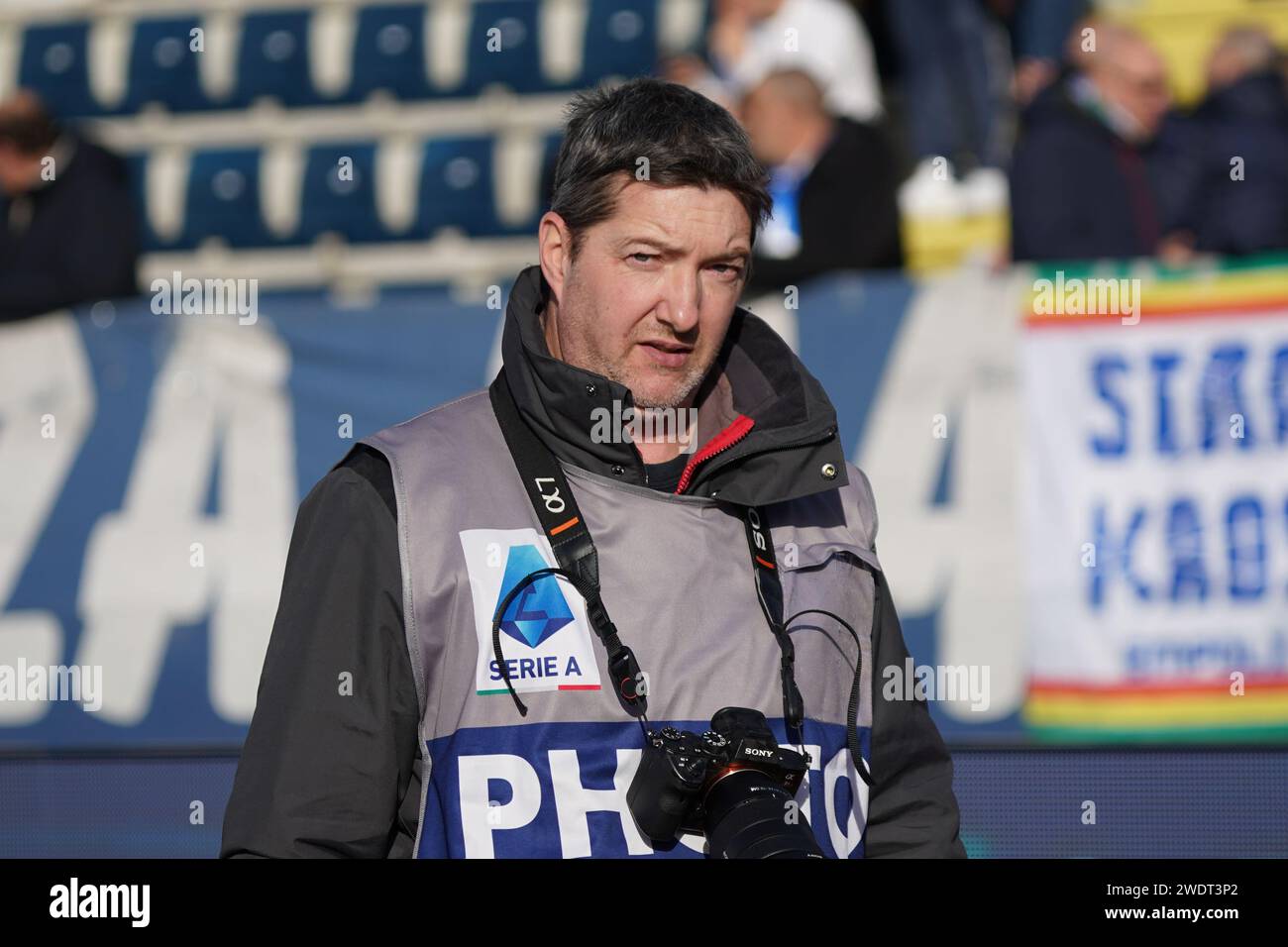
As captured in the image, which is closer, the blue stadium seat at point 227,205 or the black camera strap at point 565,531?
the black camera strap at point 565,531

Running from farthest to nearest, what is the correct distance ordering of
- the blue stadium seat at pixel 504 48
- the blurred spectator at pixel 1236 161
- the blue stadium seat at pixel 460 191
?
1. the blue stadium seat at pixel 504 48
2. the blue stadium seat at pixel 460 191
3. the blurred spectator at pixel 1236 161

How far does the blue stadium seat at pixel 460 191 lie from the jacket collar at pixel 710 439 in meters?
6.22

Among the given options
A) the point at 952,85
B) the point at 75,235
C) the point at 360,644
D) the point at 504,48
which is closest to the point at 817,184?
the point at 952,85

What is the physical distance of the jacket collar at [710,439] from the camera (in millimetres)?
2303

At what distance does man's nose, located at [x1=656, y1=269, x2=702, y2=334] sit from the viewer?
233 cm

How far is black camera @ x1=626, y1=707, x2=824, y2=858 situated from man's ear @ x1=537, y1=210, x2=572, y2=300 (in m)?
0.68

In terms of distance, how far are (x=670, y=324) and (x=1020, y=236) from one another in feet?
14.1

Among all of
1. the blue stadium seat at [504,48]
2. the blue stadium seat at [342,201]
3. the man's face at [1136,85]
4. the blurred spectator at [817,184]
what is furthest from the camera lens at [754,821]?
the blue stadium seat at [504,48]

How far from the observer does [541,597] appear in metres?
2.23

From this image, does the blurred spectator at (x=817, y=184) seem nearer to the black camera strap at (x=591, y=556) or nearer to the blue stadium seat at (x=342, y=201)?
the blue stadium seat at (x=342, y=201)

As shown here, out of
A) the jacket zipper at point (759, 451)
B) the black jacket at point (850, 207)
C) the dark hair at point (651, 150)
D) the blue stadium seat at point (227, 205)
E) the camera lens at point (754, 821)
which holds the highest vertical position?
the blue stadium seat at point (227, 205)

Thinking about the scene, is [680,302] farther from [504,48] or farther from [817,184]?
[504,48]
